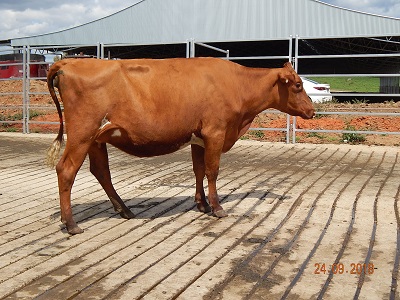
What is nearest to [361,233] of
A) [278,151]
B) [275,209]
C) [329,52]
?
[275,209]

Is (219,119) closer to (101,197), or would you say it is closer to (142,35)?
(101,197)

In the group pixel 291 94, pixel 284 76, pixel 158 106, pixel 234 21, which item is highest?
pixel 234 21

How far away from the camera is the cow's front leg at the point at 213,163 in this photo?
15.7ft

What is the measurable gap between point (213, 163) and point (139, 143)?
2.60 feet

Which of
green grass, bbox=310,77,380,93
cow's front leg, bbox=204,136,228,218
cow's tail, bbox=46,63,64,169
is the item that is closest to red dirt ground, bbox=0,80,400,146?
cow's front leg, bbox=204,136,228,218

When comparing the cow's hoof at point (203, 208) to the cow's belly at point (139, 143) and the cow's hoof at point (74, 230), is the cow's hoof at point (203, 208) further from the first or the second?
the cow's hoof at point (74, 230)

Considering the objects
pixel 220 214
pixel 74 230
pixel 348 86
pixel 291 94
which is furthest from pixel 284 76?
pixel 348 86

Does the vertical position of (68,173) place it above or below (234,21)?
below

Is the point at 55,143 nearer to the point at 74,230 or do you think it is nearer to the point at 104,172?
the point at 104,172

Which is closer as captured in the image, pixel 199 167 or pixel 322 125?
pixel 199 167

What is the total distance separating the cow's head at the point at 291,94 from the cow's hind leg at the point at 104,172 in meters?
1.87

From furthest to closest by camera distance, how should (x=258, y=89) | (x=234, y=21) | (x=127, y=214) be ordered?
(x=234, y=21) → (x=258, y=89) → (x=127, y=214)

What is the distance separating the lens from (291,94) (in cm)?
534

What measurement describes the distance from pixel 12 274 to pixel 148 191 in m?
2.80
